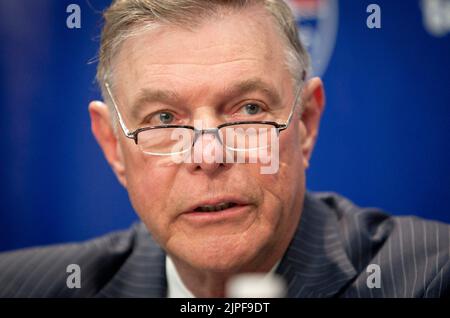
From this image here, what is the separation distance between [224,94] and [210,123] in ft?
0.24

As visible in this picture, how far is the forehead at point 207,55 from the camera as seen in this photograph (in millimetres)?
1335

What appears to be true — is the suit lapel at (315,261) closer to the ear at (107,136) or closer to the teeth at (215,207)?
the teeth at (215,207)

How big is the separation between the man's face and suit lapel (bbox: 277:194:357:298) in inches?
4.5

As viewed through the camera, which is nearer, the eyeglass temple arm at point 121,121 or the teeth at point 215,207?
the teeth at point 215,207

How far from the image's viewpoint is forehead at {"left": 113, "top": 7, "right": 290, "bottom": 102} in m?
1.33

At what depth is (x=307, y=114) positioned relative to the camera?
61.2 inches

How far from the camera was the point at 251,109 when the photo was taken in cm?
139

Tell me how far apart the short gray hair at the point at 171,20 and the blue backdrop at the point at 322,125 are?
9.9 inches

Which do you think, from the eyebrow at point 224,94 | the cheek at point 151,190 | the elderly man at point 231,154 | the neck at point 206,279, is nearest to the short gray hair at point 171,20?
the elderly man at point 231,154

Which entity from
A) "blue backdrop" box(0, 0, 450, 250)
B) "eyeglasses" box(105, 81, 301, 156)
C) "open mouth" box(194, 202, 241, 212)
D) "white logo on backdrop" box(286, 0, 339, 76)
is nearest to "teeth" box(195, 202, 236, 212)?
"open mouth" box(194, 202, 241, 212)

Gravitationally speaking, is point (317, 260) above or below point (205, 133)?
below

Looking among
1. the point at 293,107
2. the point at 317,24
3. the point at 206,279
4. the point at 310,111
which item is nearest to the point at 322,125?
the point at 317,24

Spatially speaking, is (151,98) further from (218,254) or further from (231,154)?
(218,254)

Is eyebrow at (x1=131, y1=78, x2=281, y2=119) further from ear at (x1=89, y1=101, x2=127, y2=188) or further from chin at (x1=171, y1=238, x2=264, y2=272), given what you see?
chin at (x1=171, y1=238, x2=264, y2=272)
